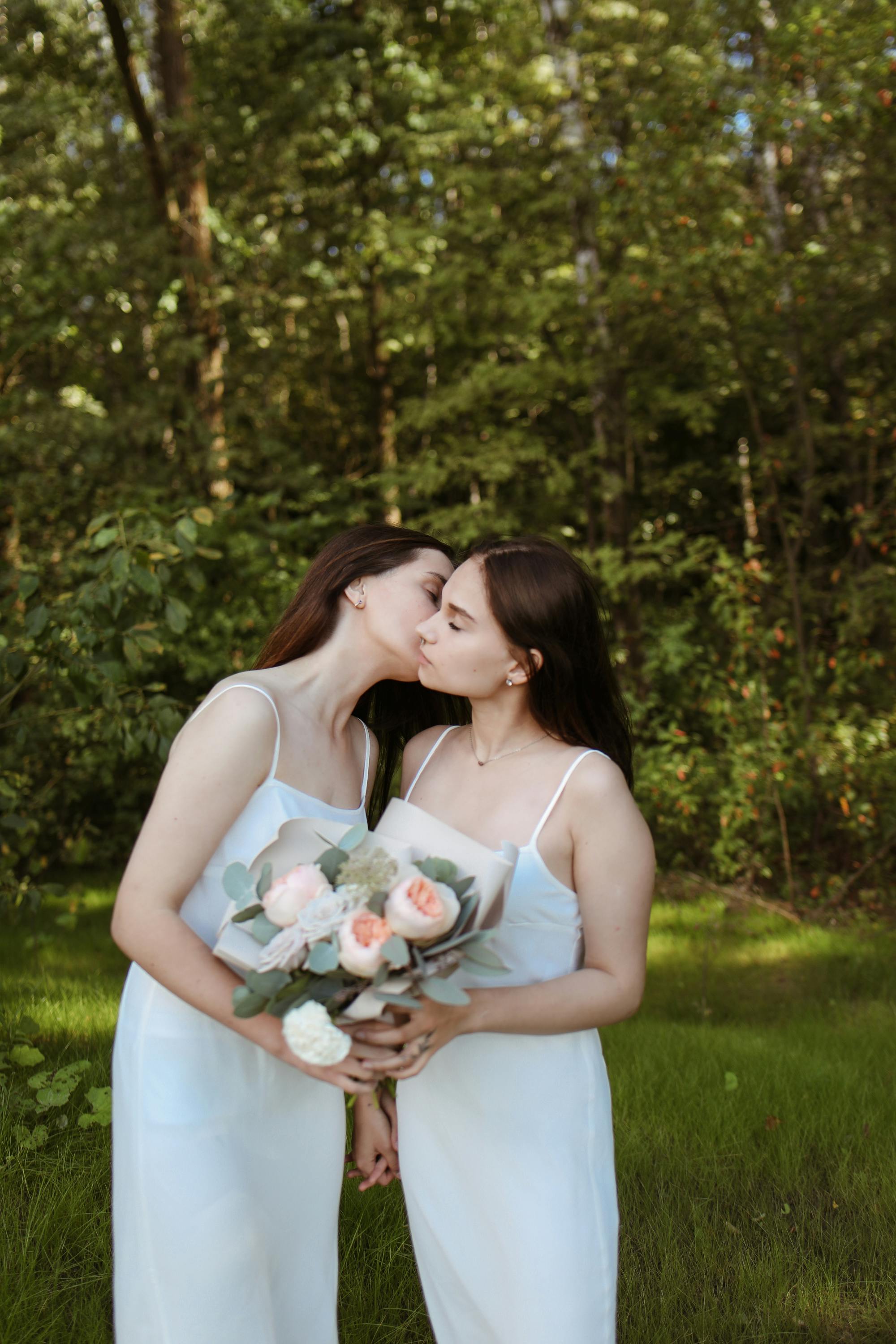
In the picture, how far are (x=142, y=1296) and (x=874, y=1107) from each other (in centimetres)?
283

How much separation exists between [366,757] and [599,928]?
0.70 meters

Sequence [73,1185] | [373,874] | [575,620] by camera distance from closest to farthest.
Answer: [373,874] → [575,620] → [73,1185]

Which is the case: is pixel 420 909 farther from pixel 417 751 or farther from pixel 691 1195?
pixel 691 1195

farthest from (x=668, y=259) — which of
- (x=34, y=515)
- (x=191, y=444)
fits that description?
(x=34, y=515)

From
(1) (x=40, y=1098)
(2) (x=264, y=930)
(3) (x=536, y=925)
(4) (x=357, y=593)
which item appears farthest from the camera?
(1) (x=40, y=1098)

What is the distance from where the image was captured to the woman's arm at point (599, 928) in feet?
5.62

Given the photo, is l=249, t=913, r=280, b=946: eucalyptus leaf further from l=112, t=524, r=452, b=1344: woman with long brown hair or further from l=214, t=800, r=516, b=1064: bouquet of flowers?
l=112, t=524, r=452, b=1344: woman with long brown hair

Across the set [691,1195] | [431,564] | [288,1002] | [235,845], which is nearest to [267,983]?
[288,1002]

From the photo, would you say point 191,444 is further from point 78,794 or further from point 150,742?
point 150,742

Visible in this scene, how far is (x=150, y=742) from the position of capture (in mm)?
3695

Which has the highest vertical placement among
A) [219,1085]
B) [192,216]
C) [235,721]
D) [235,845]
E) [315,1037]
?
[192,216]

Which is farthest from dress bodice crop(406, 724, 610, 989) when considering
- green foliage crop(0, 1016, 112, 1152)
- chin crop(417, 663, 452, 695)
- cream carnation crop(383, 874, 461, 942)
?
green foliage crop(0, 1016, 112, 1152)

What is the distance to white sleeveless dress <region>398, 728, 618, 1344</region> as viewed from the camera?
1786 millimetres

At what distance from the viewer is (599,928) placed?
1.81 m
